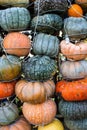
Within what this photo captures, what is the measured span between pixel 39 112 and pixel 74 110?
268 millimetres

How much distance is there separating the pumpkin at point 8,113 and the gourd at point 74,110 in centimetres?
37

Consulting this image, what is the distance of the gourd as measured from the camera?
2.07m

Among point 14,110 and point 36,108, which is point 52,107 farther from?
point 14,110

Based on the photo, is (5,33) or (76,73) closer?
Answer: (76,73)

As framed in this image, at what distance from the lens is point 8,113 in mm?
2082

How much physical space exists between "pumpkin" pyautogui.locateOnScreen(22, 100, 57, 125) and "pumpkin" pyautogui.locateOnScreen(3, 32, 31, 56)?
0.41 meters

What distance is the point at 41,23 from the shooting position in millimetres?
1992

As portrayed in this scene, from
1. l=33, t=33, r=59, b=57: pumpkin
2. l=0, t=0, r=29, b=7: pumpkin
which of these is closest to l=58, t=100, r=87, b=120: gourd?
l=33, t=33, r=59, b=57: pumpkin

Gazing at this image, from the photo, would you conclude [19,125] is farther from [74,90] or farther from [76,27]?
[76,27]

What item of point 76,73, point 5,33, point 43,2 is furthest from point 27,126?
point 43,2

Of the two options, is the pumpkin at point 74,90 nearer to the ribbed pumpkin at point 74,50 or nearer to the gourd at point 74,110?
the gourd at point 74,110

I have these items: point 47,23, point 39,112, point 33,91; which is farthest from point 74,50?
point 39,112

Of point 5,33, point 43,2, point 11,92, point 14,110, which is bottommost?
point 14,110

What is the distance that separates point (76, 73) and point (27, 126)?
1.93ft
